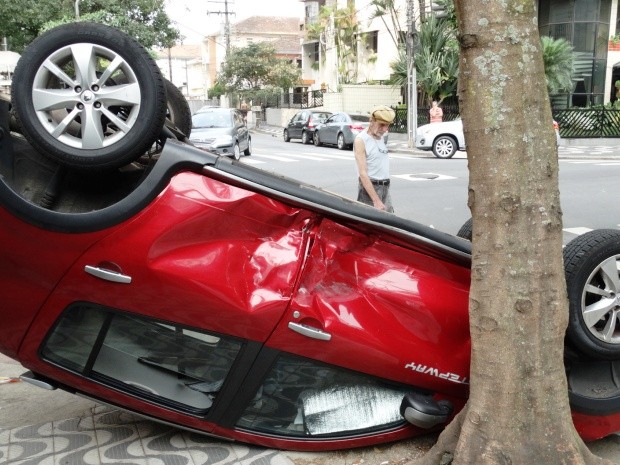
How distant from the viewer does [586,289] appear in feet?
10.0

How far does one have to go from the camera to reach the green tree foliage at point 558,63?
25344mm

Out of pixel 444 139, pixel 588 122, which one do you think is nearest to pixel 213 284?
pixel 444 139

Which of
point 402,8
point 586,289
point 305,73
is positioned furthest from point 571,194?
point 305,73

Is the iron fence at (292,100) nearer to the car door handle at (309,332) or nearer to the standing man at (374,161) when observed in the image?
the standing man at (374,161)

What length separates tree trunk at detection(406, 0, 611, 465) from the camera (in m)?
2.57

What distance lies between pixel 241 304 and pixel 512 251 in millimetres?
1114

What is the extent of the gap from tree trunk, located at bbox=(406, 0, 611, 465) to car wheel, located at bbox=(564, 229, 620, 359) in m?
0.35

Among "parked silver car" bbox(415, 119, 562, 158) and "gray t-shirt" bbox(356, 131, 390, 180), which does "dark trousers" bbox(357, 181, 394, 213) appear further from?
"parked silver car" bbox(415, 119, 562, 158)

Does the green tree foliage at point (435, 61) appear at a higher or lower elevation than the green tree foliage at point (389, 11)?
lower

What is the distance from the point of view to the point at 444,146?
2016 centimetres

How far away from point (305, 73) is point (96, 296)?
56.0 meters

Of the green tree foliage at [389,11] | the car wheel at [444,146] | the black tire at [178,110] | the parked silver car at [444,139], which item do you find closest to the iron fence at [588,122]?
the parked silver car at [444,139]

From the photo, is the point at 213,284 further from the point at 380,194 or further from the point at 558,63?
the point at 558,63

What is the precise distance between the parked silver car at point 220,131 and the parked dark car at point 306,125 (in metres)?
6.77
